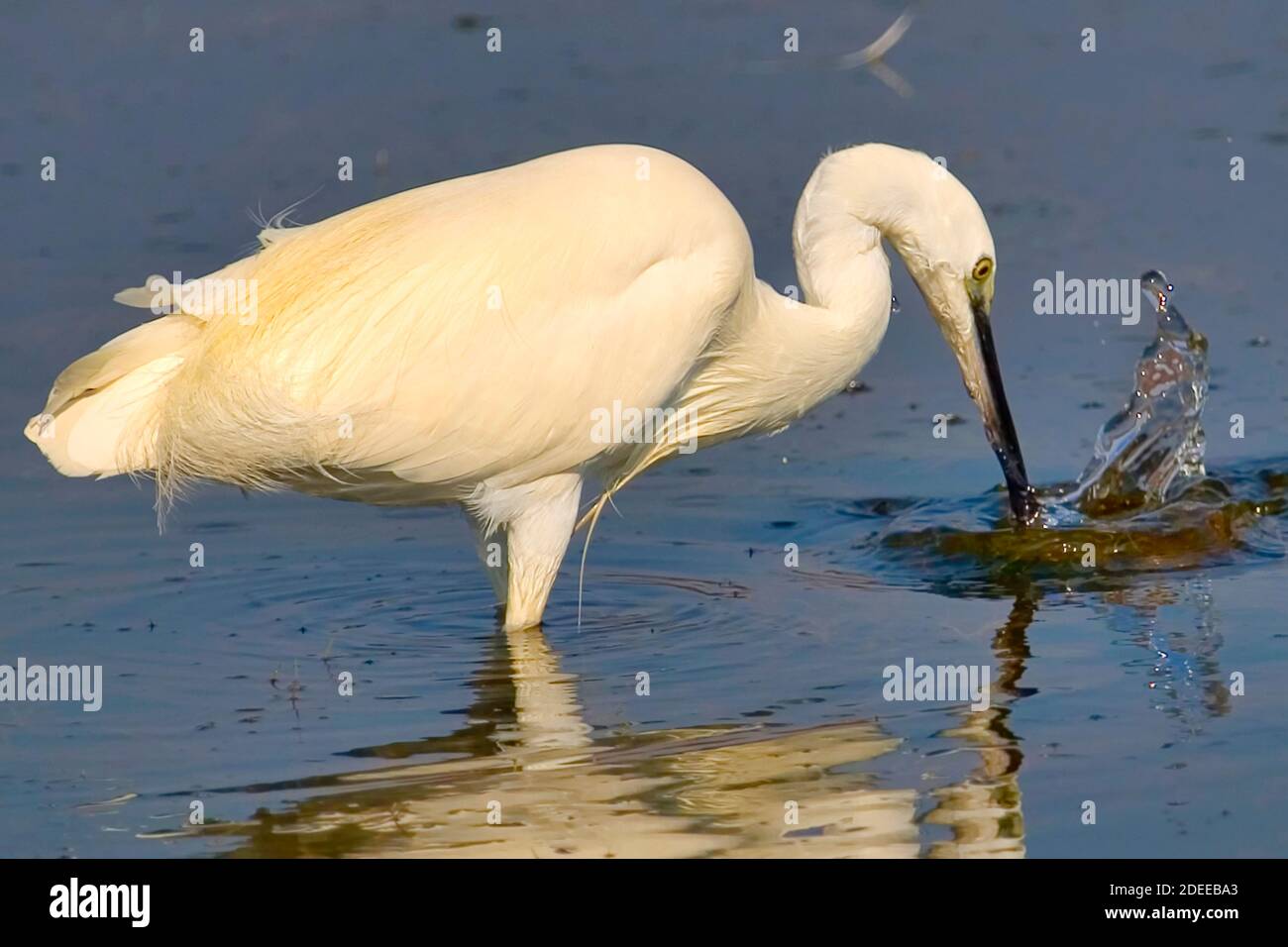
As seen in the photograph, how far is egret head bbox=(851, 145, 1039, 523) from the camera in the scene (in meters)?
6.70

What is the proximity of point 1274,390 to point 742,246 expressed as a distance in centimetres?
349

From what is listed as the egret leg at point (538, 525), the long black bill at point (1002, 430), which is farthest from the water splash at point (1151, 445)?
the egret leg at point (538, 525)

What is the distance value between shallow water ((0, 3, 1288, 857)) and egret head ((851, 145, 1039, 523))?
2.87 feet

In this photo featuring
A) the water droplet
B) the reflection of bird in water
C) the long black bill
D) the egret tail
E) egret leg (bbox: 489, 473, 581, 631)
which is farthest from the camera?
the water droplet

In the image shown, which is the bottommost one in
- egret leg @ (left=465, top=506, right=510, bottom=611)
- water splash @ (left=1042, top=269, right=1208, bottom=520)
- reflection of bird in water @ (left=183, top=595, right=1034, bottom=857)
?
reflection of bird in water @ (left=183, top=595, right=1034, bottom=857)

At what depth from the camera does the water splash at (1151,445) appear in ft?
25.6

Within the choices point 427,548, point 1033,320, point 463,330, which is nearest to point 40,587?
point 427,548

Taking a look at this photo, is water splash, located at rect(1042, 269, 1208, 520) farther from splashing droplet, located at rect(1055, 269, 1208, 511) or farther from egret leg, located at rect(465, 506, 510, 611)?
egret leg, located at rect(465, 506, 510, 611)

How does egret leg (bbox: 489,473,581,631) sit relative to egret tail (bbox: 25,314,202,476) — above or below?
below

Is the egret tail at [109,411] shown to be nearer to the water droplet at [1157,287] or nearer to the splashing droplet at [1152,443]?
the splashing droplet at [1152,443]

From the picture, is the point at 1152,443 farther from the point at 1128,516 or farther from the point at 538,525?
the point at 538,525

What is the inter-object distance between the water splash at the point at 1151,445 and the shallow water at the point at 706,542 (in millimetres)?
63

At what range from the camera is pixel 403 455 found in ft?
21.0

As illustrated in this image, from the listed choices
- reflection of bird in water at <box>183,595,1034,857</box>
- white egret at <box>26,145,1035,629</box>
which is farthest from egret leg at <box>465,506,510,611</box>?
reflection of bird in water at <box>183,595,1034,857</box>
